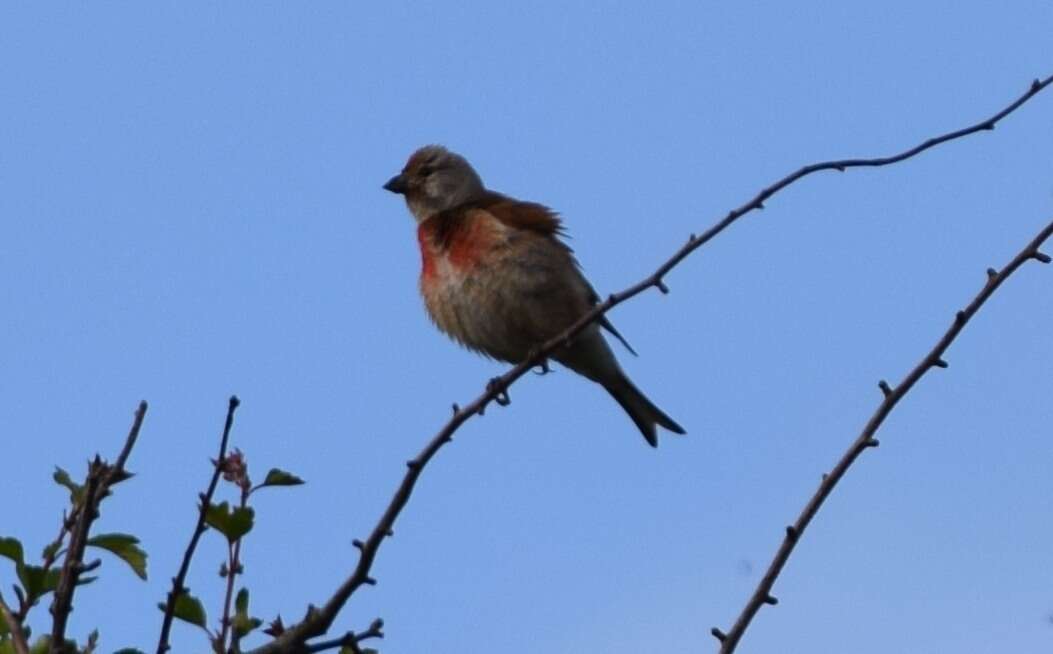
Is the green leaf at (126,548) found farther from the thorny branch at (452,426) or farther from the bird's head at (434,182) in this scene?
the bird's head at (434,182)

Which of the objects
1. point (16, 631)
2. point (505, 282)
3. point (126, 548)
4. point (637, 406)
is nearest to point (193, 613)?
point (126, 548)

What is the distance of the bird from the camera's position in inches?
281

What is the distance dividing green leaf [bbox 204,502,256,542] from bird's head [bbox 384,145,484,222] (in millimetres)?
4874

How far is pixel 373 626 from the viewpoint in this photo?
2.61 meters

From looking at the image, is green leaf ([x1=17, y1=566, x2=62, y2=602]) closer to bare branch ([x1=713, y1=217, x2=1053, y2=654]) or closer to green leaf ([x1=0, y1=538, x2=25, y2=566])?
green leaf ([x1=0, y1=538, x2=25, y2=566])

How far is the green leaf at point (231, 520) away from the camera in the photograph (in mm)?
3023

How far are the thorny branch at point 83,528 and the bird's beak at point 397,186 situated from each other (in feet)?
18.6

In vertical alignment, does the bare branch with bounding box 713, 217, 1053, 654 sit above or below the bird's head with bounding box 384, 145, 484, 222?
below

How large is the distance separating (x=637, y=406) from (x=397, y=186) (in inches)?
64.4

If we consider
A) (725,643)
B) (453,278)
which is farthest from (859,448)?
(453,278)

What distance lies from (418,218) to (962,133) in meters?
5.10

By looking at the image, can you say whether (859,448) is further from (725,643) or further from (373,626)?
(373,626)

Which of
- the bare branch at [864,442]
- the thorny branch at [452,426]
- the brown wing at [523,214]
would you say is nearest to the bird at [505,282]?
the brown wing at [523,214]

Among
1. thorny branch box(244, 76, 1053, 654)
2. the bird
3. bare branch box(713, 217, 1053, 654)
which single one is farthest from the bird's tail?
bare branch box(713, 217, 1053, 654)
